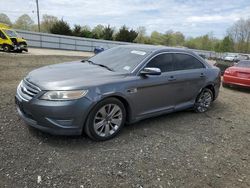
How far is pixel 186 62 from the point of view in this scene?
227 inches

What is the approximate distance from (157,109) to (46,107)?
2209 mm

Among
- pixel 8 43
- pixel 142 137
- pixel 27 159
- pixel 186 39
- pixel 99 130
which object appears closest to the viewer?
pixel 27 159

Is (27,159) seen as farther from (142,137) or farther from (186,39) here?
(186,39)

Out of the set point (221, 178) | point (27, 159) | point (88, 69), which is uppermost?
point (88, 69)

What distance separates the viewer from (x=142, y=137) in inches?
179

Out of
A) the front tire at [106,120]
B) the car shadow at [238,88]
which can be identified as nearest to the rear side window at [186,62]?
the front tire at [106,120]

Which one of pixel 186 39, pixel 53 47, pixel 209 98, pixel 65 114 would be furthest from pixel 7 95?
pixel 186 39

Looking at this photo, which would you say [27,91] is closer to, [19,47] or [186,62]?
[186,62]

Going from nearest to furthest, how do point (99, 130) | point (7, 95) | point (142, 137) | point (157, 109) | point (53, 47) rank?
point (99, 130) → point (142, 137) → point (157, 109) → point (7, 95) → point (53, 47)

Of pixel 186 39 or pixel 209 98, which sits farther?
pixel 186 39

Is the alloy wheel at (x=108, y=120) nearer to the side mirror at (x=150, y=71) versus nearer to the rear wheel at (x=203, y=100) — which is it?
the side mirror at (x=150, y=71)

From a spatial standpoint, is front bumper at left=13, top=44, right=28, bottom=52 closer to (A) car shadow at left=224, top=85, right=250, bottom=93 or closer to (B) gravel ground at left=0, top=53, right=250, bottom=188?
(A) car shadow at left=224, top=85, right=250, bottom=93

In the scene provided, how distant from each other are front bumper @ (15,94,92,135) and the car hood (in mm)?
240

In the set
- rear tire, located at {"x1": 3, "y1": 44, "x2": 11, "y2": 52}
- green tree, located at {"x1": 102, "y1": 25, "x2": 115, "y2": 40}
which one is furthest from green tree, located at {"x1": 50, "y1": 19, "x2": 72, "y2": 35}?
rear tire, located at {"x1": 3, "y1": 44, "x2": 11, "y2": 52}
